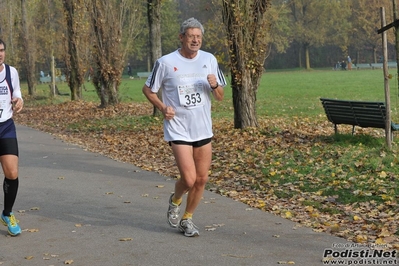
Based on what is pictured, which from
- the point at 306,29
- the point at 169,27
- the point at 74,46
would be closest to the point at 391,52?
the point at 306,29

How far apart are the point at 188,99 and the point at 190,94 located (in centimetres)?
5

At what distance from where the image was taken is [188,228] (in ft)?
25.1

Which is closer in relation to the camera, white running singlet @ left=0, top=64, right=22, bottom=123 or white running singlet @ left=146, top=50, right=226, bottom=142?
white running singlet @ left=146, top=50, right=226, bottom=142

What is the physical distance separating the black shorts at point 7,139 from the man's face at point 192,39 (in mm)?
2066

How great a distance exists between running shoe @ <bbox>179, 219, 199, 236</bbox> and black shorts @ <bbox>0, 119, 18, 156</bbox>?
75.3 inches

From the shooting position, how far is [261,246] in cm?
713

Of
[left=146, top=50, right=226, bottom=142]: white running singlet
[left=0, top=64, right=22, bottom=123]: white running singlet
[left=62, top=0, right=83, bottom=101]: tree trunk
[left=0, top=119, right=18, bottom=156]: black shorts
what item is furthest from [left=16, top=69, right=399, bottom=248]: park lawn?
[left=62, top=0, right=83, bottom=101]: tree trunk

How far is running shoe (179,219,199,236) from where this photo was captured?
7629 mm

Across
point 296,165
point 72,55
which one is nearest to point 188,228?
point 296,165

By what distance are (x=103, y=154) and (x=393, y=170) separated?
A: 21.9 feet

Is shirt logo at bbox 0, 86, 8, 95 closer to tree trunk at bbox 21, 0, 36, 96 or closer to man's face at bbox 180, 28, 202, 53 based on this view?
man's face at bbox 180, 28, 202, 53

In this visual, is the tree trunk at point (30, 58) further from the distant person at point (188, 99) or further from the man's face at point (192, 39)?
the man's face at point (192, 39)

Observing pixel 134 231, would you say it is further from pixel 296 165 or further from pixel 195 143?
pixel 296 165

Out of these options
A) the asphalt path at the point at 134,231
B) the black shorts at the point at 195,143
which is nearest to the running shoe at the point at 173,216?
the asphalt path at the point at 134,231
